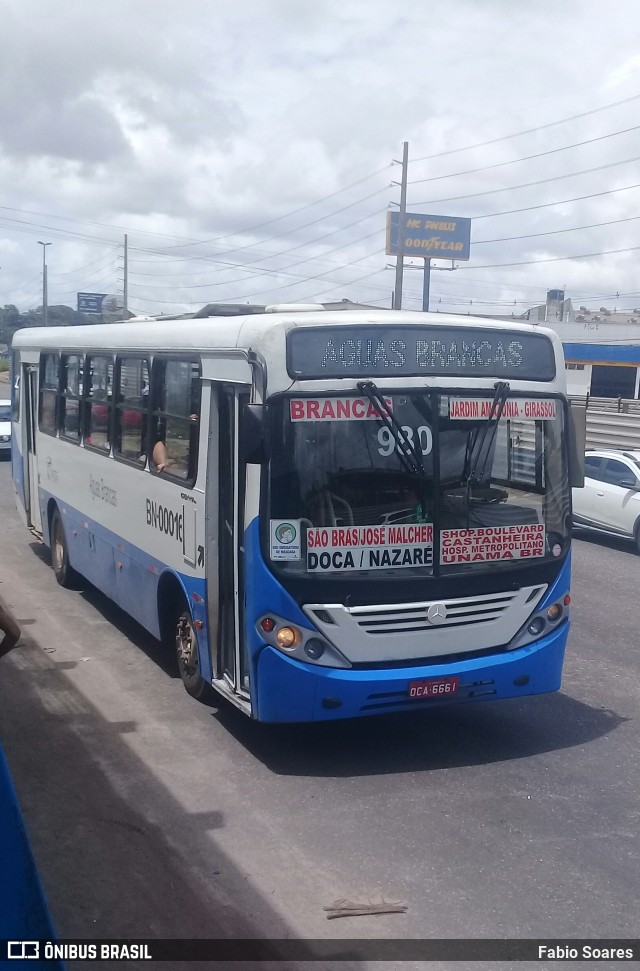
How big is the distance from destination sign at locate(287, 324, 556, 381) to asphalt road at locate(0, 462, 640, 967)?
2.61 meters

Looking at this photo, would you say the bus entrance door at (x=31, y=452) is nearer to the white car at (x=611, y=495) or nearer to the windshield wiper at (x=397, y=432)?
the windshield wiper at (x=397, y=432)

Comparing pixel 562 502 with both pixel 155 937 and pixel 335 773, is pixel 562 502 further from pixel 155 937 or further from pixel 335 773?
pixel 155 937

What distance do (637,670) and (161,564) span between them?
14.5 feet

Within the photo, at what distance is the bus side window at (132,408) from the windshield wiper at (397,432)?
2969 millimetres

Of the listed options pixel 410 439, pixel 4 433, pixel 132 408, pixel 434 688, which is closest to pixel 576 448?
pixel 410 439

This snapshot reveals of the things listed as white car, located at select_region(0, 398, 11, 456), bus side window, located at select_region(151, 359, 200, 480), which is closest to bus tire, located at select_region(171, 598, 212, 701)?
bus side window, located at select_region(151, 359, 200, 480)

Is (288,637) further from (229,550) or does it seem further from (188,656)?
(188,656)

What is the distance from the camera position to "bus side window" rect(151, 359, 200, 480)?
7.54 metres

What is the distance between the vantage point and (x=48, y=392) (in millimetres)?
12531

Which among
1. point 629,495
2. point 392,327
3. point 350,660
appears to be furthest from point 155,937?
point 629,495

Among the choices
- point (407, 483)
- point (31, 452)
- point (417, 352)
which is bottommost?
point (31, 452)

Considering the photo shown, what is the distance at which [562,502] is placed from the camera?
23.3ft

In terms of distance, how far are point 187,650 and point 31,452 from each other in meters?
6.52

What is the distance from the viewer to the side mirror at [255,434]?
6215 mm
